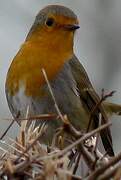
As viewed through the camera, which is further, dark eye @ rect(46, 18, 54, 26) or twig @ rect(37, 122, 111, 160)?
dark eye @ rect(46, 18, 54, 26)

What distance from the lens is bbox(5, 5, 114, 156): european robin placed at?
4188mm

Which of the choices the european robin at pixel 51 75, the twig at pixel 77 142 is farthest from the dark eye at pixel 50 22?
the twig at pixel 77 142

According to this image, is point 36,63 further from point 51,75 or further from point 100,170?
point 100,170

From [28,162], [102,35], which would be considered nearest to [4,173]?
[28,162]

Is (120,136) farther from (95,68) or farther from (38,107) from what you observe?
(38,107)

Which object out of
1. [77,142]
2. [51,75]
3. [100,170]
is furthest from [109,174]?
[51,75]

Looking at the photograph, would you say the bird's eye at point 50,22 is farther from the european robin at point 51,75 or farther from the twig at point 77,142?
the twig at point 77,142

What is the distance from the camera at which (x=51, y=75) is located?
4.28 meters

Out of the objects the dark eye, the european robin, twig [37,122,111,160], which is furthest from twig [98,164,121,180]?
the dark eye

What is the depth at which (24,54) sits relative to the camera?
14.4ft

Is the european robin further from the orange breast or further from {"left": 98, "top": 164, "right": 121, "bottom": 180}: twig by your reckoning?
{"left": 98, "top": 164, "right": 121, "bottom": 180}: twig

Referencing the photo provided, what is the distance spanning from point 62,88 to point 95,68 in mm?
3252

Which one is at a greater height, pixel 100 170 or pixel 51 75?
pixel 100 170

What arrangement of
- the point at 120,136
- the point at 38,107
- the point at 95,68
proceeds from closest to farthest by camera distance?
the point at 38,107
the point at 120,136
the point at 95,68
